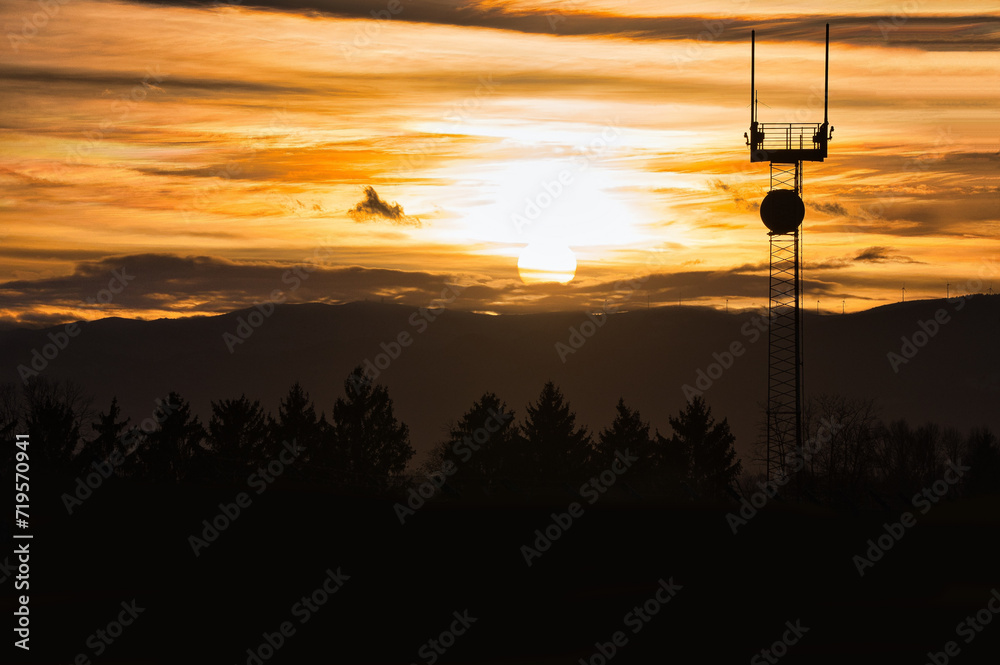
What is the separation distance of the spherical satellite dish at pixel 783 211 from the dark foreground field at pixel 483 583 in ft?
60.4

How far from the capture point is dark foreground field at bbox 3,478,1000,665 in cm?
2978

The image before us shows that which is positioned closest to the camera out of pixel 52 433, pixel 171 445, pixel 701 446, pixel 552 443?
pixel 171 445

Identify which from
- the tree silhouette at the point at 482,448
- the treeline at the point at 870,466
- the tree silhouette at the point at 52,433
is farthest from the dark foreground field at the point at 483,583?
the tree silhouette at the point at 482,448

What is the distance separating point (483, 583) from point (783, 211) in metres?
30.3

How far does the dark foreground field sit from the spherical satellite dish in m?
18.4

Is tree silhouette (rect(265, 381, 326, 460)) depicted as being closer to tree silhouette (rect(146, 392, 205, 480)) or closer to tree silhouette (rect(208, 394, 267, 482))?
tree silhouette (rect(208, 394, 267, 482))

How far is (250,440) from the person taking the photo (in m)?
71.9

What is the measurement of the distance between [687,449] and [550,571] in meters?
43.7

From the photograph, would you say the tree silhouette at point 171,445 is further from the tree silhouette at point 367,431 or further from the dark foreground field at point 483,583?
the dark foreground field at point 483,583

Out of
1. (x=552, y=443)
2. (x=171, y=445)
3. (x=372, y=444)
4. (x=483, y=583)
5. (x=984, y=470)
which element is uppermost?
(x=483, y=583)

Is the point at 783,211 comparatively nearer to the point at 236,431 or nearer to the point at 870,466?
the point at 236,431

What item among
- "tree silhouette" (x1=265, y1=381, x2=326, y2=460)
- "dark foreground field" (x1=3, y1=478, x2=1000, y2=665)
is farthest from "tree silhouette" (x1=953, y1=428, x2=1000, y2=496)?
"tree silhouette" (x1=265, y1=381, x2=326, y2=460)

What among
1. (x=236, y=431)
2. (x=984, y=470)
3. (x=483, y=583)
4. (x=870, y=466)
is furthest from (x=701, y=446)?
(x=483, y=583)

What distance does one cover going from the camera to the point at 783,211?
2180 inches
